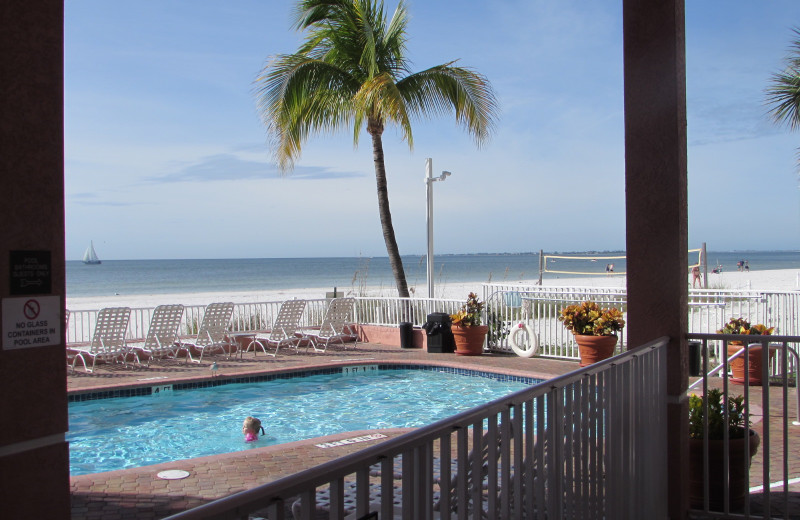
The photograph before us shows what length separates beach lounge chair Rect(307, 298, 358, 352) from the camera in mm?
13547

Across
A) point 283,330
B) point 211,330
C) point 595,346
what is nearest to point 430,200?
point 283,330

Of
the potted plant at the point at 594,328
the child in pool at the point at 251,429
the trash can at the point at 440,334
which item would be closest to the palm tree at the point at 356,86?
the trash can at the point at 440,334

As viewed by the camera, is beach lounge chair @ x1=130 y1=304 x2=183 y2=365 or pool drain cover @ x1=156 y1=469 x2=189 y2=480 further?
beach lounge chair @ x1=130 y1=304 x2=183 y2=365

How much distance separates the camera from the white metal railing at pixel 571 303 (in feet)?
30.1

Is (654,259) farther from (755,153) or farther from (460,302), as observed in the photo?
(755,153)

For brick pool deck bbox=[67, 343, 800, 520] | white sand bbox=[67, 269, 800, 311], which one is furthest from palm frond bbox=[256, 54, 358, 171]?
white sand bbox=[67, 269, 800, 311]

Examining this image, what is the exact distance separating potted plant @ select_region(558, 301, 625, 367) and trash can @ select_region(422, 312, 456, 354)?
3.08 m

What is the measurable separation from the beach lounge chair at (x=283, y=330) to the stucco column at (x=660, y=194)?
9.65m

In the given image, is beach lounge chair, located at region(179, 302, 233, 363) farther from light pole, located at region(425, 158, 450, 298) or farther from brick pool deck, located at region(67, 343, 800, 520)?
light pole, located at region(425, 158, 450, 298)

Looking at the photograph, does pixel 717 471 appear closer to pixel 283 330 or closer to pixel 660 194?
pixel 660 194

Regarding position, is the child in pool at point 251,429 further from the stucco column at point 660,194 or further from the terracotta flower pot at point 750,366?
the terracotta flower pot at point 750,366

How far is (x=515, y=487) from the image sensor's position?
2.10 metres

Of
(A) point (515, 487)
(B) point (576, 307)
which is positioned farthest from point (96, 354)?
(A) point (515, 487)

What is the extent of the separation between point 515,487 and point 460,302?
10.9 metres
